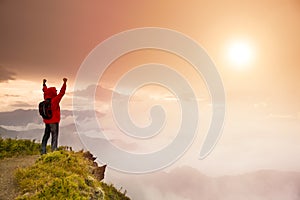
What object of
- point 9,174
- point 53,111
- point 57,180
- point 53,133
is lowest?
point 9,174

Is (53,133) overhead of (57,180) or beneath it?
overhead

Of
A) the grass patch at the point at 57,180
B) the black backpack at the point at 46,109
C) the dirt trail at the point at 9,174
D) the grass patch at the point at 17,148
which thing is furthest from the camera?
the grass patch at the point at 17,148

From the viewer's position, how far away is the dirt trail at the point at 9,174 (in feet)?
11.3

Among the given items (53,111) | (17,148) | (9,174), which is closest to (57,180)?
(9,174)

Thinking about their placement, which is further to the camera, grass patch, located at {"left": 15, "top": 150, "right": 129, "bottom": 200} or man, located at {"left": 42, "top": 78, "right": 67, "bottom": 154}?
man, located at {"left": 42, "top": 78, "right": 67, "bottom": 154}

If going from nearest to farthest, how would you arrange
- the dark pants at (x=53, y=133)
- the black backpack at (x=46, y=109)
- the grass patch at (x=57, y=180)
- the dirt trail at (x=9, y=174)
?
the grass patch at (x=57, y=180) → the dirt trail at (x=9, y=174) → the black backpack at (x=46, y=109) → the dark pants at (x=53, y=133)

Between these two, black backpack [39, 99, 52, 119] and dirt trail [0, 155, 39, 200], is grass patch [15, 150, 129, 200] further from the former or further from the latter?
black backpack [39, 99, 52, 119]

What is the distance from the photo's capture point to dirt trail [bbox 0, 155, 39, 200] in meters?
3.45

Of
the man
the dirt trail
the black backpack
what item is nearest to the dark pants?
the man

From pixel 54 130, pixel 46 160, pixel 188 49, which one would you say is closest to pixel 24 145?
pixel 54 130

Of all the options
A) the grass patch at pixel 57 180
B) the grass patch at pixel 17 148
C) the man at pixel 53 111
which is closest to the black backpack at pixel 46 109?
the man at pixel 53 111

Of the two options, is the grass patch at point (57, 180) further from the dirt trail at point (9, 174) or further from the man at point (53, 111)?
the man at point (53, 111)

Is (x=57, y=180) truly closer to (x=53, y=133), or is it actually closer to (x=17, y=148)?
(x=53, y=133)

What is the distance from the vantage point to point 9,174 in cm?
413
